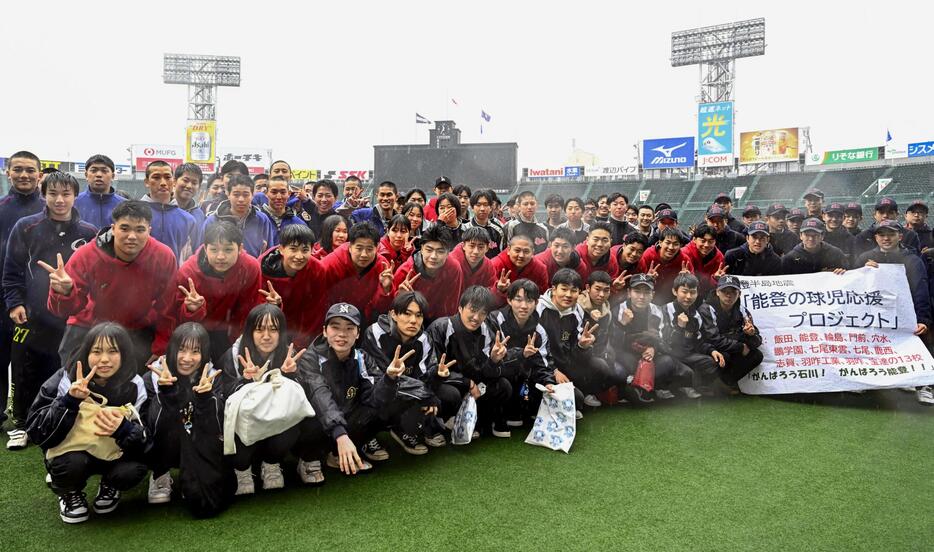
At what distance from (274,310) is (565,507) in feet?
6.03

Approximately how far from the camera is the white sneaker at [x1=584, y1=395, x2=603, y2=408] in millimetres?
4686

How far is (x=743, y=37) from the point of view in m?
29.9

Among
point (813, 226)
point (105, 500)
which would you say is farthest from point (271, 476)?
point (813, 226)

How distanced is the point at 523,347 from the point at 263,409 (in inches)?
75.6

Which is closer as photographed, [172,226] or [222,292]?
[222,292]

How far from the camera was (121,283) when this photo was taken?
122 inches

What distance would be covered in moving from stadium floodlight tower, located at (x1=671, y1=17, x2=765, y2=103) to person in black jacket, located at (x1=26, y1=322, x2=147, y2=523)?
1312 inches

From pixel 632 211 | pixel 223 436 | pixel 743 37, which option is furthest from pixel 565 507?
pixel 743 37

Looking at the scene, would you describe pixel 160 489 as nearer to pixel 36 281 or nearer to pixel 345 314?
pixel 345 314

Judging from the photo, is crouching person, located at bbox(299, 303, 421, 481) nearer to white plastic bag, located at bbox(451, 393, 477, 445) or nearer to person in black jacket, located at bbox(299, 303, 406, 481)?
person in black jacket, located at bbox(299, 303, 406, 481)

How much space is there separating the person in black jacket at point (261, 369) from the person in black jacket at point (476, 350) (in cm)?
103

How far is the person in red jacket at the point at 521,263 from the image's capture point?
4574mm

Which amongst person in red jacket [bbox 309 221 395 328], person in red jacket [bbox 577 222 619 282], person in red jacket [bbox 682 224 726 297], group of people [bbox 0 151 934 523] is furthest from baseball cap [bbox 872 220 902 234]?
person in red jacket [bbox 309 221 395 328]

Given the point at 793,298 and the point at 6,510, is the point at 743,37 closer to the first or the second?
the point at 793,298
